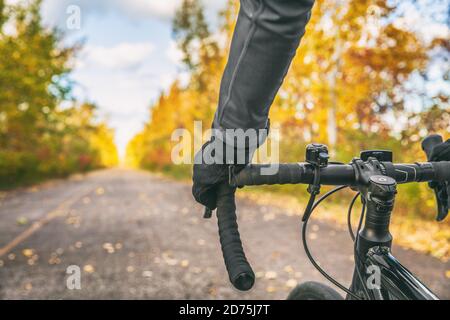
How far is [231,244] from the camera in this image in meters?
1.06

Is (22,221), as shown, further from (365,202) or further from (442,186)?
(442,186)

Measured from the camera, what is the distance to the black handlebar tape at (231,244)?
98 centimetres

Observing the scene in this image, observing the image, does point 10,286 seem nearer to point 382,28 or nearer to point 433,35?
point 433,35

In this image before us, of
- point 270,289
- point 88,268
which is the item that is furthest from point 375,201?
point 88,268

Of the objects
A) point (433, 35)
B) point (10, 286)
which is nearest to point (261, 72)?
point (10, 286)

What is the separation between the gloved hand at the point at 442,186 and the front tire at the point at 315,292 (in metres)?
0.62

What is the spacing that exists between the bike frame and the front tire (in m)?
0.37

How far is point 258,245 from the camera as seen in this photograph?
6.73 m

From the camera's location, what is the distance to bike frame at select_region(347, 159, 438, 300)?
110 centimetres

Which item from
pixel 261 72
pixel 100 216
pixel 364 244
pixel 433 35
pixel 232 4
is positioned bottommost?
pixel 100 216

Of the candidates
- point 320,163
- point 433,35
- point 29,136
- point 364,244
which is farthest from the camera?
point 29,136

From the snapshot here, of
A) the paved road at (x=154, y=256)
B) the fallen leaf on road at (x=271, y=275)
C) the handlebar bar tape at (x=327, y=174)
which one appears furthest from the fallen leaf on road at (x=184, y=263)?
the handlebar bar tape at (x=327, y=174)

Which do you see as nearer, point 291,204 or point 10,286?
point 10,286

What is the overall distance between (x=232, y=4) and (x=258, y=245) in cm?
1358
